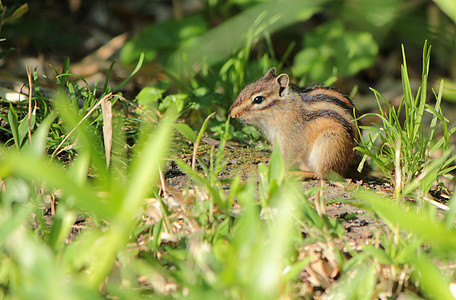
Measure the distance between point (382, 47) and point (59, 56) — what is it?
3905 millimetres

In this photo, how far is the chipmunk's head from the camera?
12.2ft

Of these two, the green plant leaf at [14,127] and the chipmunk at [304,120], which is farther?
the chipmunk at [304,120]

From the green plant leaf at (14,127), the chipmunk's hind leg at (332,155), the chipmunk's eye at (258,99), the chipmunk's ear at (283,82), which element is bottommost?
the chipmunk's hind leg at (332,155)

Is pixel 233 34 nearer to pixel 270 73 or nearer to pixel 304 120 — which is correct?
pixel 270 73

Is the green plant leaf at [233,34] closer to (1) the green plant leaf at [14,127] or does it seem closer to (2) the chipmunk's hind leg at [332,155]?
(2) the chipmunk's hind leg at [332,155]

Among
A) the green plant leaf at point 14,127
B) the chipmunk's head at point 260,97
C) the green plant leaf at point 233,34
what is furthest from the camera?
the green plant leaf at point 233,34

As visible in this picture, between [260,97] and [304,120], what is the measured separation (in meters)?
0.35

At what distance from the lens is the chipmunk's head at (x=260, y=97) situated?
12.2ft

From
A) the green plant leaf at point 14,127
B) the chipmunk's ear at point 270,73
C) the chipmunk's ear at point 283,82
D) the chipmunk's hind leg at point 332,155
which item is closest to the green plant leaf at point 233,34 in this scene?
the chipmunk's ear at point 270,73

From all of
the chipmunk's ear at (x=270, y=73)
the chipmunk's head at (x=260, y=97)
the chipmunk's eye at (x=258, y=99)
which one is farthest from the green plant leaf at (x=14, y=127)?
the chipmunk's ear at (x=270, y=73)

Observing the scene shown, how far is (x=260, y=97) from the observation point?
379cm

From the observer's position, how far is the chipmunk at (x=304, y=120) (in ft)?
11.2

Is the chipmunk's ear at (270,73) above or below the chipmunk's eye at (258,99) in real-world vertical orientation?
above

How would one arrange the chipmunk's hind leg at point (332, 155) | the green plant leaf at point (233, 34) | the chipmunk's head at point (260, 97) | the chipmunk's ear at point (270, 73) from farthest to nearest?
the green plant leaf at point (233, 34)
the chipmunk's ear at point (270, 73)
the chipmunk's head at point (260, 97)
the chipmunk's hind leg at point (332, 155)
